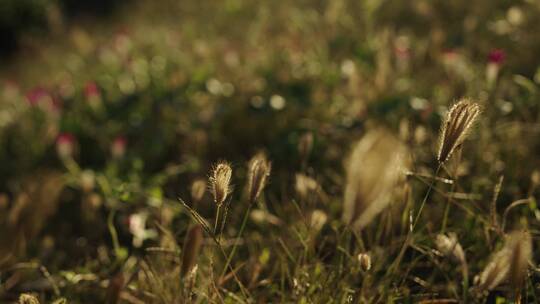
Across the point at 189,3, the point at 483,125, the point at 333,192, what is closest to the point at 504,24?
the point at 483,125

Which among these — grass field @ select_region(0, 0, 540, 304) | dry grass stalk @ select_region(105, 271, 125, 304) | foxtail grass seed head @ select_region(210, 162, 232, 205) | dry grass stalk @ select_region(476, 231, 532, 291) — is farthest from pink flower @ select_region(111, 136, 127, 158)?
dry grass stalk @ select_region(476, 231, 532, 291)

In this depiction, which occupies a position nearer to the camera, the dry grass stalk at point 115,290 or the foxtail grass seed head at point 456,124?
the foxtail grass seed head at point 456,124

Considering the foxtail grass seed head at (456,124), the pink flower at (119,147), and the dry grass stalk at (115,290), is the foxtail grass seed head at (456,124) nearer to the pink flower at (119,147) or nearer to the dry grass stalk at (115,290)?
the dry grass stalk at (115,290)

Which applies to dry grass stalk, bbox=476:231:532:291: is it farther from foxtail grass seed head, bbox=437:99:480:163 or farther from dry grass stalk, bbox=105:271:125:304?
dry grass stalk, bbox=105:271:125:304

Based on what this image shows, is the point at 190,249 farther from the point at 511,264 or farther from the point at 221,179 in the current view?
the point at 511,264

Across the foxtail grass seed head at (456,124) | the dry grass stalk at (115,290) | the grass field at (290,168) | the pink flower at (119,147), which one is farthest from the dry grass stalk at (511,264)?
the pink flower at (119,147)

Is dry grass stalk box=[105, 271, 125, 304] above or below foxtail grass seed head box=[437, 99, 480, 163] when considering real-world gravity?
below

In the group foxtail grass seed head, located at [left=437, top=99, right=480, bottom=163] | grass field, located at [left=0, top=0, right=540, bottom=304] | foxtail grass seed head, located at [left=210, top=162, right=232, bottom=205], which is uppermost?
foxtail grass seed head, located at [left=437, top=99, right=480, bottom=163]

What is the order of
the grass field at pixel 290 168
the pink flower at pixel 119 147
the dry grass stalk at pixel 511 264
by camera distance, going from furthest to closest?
the pink flower at pixel 119 147 → the grass field at pixel 290 168 → the dry grass stalk at pixel 511 264
